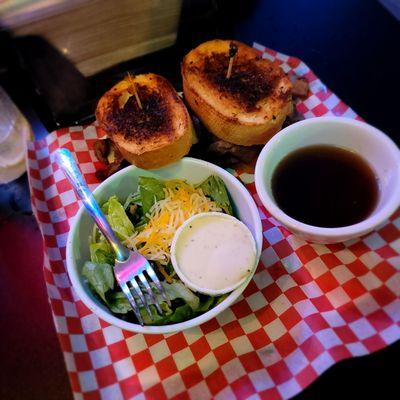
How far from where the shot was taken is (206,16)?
153cm

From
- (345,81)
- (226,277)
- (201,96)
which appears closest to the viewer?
(226,277)

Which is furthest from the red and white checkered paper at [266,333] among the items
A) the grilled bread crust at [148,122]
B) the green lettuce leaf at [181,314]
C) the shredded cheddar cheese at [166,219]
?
the grilled bread crust at [148,122]

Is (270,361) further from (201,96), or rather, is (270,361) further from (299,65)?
(299,65)

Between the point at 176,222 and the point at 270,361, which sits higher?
the point at 176,222

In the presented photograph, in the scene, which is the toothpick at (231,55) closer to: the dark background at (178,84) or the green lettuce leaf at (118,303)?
the dark background at (178,84)

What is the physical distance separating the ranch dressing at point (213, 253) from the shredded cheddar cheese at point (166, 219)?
0.16 feet

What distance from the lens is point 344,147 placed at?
115 cm

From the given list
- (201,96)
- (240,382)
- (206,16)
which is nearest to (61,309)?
(240,382)

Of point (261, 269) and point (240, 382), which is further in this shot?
point (261, 269)

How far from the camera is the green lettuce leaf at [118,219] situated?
1.12 meters

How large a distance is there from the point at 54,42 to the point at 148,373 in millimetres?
1042

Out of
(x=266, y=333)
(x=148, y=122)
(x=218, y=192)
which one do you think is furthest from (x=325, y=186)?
(x=148, y=122)

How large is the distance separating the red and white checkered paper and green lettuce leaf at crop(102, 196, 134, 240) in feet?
0.74

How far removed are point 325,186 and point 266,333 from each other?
16.6 inches
